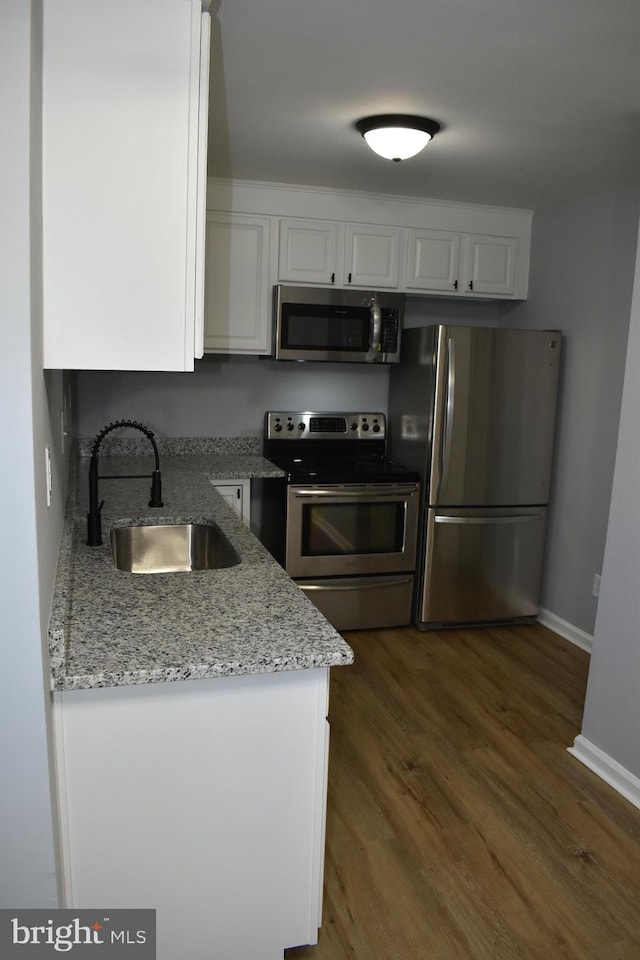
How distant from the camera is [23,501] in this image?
1.27 metres

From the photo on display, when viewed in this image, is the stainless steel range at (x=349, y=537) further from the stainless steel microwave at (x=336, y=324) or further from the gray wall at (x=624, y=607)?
the gray wall at (x=624, y=607)

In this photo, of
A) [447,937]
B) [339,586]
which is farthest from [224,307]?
[447,937]

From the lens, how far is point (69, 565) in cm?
200

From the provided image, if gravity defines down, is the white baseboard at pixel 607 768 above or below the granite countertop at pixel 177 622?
below

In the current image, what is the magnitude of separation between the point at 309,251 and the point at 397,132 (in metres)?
1.25

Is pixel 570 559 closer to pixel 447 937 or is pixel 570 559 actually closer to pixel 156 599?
pixel 447 937

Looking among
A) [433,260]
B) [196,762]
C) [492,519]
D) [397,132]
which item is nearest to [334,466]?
[492,519]

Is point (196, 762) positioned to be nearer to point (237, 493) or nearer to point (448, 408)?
point (237, 493)

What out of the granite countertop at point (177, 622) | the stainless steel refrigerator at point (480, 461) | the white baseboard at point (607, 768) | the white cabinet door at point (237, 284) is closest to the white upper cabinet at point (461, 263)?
the stainless steel refrigerator at point (480, 461)

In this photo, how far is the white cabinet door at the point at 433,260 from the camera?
4051 mm

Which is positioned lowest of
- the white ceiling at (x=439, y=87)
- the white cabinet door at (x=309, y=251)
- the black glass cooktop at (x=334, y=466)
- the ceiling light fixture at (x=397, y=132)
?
the black glass cooktop at (x=334, y=466)

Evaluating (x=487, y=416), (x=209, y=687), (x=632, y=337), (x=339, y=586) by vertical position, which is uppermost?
(x=632, y=337)

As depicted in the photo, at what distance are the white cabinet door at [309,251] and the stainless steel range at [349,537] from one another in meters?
1.00

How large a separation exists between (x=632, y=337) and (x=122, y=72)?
6.17ft
